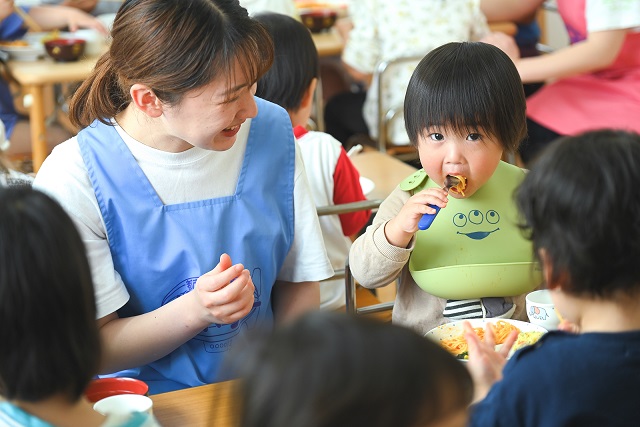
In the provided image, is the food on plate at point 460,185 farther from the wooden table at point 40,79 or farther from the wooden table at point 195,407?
the wooden table at point 40,79

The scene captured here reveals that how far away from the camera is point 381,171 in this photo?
272 cm

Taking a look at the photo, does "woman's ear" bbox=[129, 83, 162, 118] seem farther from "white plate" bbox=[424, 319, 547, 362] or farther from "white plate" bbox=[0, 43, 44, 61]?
"white plate" bbox=[0, 43, 44, 61]

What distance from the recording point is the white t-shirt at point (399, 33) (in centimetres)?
352

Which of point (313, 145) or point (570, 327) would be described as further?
point (313, 145)

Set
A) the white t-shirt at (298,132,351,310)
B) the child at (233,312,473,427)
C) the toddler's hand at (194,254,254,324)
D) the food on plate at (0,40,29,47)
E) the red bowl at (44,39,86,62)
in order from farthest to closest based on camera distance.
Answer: the food on plate at (0,40,29,47) < the red bowl at (44,39,86,62) < the white t-shirt at (298,132,351,310) < the toddler's hand at (194,254,254,324) < the child at (233,312,473,427)

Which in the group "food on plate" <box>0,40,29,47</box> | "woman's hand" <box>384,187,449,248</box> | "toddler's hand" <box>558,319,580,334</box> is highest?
"toddler's hand" <box>558,319,580,334</box>

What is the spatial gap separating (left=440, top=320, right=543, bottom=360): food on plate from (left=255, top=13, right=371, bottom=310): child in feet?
2.76

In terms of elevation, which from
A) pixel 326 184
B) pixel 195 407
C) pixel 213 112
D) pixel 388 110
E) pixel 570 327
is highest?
pixel 213 112

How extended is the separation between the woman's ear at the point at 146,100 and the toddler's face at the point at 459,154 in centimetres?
46

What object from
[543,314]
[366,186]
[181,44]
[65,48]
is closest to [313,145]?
[366,186]

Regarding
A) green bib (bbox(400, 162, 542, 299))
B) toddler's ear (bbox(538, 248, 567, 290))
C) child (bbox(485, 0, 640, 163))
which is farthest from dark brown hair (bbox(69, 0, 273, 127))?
child (bbox(485, 0, 640, 163))

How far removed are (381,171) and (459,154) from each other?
1.18 meters

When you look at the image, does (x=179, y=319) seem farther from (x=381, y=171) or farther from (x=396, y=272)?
(x=381, y=171)

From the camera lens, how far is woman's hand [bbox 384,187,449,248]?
1484 millimetres
